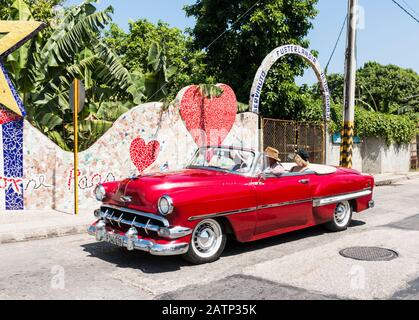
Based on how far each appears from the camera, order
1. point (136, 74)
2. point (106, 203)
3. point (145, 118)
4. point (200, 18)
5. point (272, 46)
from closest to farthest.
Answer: point (106, 203), point (145, 118), point (136, 74), point (272, 46), point (200, 18)

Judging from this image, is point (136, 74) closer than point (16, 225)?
No

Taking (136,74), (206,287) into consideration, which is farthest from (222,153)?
(136,74)

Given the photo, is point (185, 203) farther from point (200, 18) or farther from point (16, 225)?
point (200, 18)

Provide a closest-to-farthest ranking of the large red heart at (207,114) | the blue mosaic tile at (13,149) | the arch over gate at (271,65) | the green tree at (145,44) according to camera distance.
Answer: the blue mosaic tile at (13,149) → the large red heart at (207,114) → the arch over gate at (271,65) → the green tree at (145,44)

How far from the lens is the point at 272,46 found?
16078 mm

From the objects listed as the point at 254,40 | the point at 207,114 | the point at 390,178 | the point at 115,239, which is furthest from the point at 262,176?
the point at 390,178

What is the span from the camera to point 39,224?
26.7ft

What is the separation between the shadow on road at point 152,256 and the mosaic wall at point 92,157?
3.07 metres

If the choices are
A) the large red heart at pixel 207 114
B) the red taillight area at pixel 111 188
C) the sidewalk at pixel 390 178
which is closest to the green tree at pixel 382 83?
the sidewalk at pixel 390 178

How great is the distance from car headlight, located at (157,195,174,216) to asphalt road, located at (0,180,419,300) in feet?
2.42

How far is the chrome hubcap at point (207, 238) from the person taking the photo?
568cm

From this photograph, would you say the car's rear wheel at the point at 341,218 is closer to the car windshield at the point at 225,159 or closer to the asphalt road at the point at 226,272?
the asphalt road at the point at 226,272

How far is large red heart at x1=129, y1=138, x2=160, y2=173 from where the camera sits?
35.1 ft

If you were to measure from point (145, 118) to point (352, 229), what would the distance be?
17.6ft
